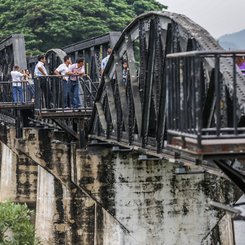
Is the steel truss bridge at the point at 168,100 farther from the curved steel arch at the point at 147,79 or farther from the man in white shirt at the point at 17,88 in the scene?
the man in white shirt at the point at 17,88

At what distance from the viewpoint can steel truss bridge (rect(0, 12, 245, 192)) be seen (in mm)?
6891

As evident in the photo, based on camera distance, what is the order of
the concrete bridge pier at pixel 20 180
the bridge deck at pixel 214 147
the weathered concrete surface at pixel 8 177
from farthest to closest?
the weathered concrete surface at pixel 8 177
the concrete bridge pier at pixel 20 180
the bridge deck at pixel 214 147

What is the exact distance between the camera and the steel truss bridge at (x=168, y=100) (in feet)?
22.6

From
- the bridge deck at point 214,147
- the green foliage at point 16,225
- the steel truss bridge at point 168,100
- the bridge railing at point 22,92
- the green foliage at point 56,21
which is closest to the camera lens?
the bridge deck at point 214,147

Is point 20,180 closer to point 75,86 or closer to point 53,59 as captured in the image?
point 53,59

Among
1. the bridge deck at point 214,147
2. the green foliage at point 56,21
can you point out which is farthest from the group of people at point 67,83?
the green foliage at point 56,21

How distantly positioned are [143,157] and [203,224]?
528cm

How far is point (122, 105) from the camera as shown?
13.3 metres

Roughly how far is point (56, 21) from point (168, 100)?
42.7 meters

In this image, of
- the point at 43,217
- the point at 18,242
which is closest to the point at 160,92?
the point at 18,242

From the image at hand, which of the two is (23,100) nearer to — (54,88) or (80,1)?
(54,88)

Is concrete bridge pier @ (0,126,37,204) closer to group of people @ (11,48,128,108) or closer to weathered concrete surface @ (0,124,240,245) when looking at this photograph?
weathered concrete surface @ (0,124,240,245)

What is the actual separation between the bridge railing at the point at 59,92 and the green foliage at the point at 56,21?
30.6 metres

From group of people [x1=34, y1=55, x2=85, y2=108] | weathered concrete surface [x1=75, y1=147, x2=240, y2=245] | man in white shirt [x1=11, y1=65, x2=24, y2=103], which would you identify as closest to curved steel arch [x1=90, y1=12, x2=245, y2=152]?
group of people [x1=34, y1=55, x2=85, y2=108]
